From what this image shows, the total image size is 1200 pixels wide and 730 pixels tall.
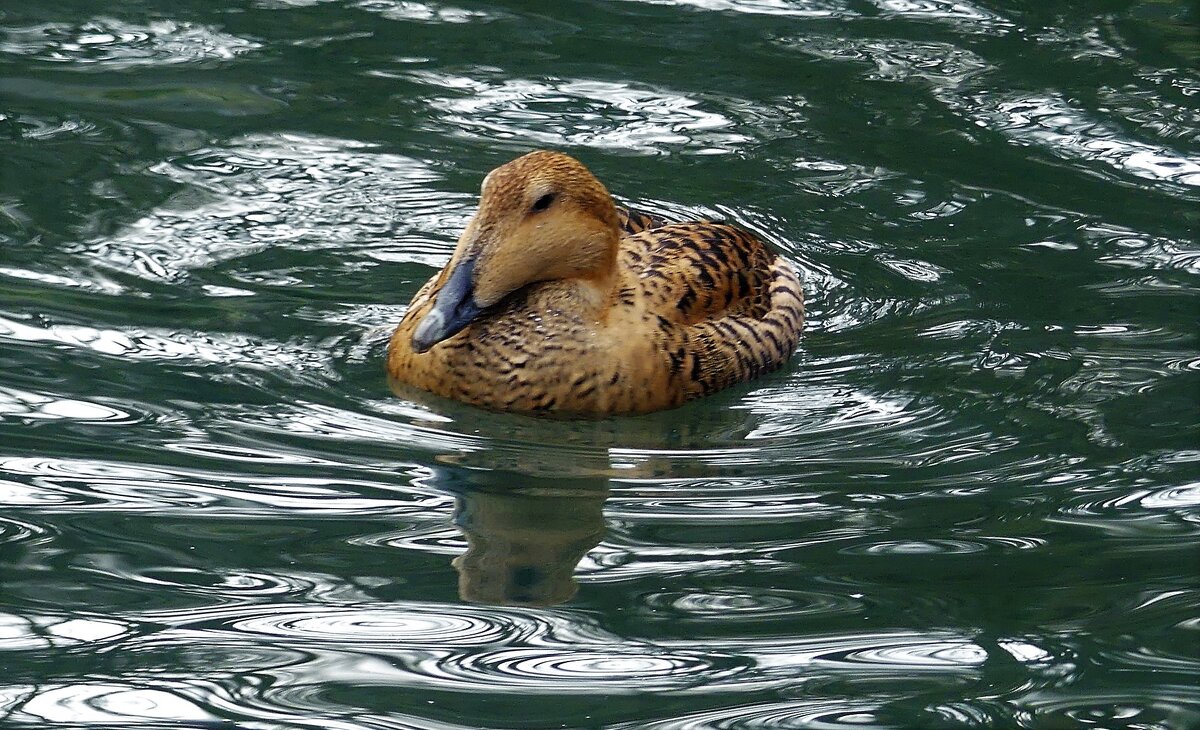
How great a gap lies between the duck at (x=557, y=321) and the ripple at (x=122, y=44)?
12.3 feet

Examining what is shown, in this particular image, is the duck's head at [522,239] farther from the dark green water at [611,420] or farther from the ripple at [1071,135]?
the ripple at [1071,135]

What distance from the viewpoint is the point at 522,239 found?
6906 mm

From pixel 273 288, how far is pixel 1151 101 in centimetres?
503

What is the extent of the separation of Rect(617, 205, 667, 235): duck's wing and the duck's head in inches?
42.6

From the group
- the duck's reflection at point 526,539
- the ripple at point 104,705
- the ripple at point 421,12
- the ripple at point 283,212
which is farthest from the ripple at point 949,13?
the ripple at point 104,705

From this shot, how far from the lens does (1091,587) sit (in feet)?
17.9

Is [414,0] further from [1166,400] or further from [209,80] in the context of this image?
[1166,400]

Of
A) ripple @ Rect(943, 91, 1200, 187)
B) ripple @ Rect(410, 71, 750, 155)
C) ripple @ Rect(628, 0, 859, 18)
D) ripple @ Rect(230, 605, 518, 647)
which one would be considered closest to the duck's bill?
ripple @ Rect(230, 605, 518, 647)

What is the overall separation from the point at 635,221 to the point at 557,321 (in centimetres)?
147

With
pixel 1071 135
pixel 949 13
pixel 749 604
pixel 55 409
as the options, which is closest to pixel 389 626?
pixel 749 604

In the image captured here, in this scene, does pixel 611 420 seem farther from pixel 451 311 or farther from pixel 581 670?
pixel 581 670

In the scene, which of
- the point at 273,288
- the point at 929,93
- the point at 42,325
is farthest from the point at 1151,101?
the point at 42,325

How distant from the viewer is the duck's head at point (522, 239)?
6.79 m

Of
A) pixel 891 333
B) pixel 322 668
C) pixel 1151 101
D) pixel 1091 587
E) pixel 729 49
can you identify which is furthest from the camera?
pixel 729 49
